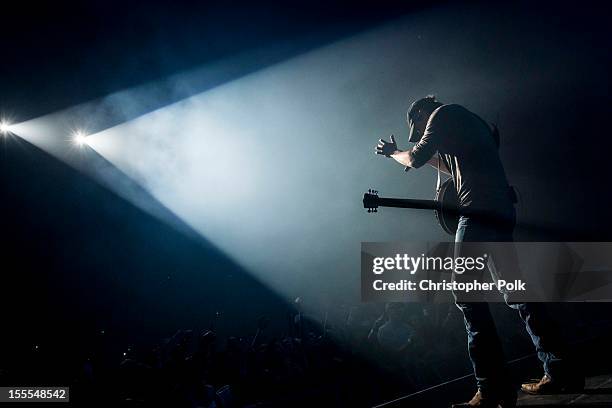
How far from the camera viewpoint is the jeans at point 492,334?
2.23m

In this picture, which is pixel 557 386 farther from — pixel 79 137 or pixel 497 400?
pixel 79 137

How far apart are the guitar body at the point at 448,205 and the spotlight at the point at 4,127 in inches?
313

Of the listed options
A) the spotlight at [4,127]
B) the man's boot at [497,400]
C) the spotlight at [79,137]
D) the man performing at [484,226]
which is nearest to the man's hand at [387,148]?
the man performing at [484,226]

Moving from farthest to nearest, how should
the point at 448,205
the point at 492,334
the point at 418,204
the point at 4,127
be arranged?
the point at 4,127, the point at 418,204, the point at 448,205, the point at 492,334

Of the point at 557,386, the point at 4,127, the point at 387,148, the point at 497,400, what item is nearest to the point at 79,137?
the point at 4,127

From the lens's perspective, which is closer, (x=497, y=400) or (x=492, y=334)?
(x=497, y=400)

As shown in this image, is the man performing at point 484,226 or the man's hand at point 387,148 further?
the man's hand at point 387,148

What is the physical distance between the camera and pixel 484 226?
2.46 metres

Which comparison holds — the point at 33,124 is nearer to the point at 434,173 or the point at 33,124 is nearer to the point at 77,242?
the point at 77,242

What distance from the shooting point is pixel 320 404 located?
384 centimetres

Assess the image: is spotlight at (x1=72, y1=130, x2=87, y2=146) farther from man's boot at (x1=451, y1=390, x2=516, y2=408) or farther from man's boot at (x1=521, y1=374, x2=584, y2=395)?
man's boot at (x1=521, y1=374, x2=584, y2=395)

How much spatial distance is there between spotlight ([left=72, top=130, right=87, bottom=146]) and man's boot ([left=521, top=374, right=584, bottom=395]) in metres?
8.92

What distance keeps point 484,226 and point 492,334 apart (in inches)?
24.7

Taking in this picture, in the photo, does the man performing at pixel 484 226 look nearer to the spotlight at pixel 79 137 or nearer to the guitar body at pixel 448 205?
the guitar body at pixel 448 205
